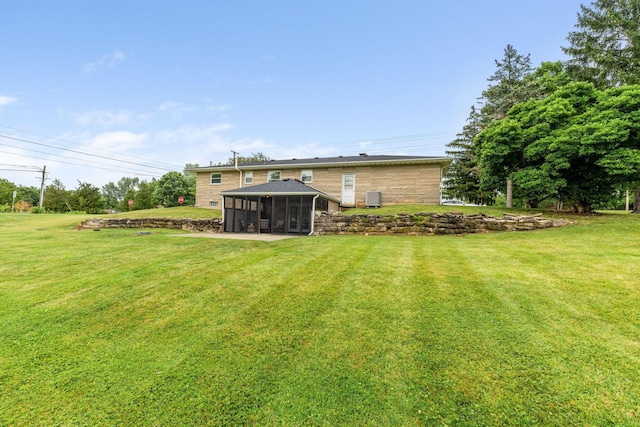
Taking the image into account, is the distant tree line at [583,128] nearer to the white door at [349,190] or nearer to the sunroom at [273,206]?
the white door at [349,190]

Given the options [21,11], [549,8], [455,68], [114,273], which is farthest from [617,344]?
Result: [21,11]

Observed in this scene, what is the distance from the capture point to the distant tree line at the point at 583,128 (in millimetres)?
10430

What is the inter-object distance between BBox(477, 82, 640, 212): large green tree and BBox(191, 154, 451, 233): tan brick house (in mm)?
3459

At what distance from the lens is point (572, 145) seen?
10750 millimetres

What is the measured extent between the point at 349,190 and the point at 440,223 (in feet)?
26.1

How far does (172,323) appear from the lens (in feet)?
10.4

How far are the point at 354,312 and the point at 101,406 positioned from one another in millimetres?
2528

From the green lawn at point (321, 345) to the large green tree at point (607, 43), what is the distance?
16971 millimetres

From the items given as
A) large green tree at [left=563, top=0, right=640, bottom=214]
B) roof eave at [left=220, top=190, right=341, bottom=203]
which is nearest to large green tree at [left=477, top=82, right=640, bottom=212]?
large green tree at [left=563, top=0, right=640, bottom=214]

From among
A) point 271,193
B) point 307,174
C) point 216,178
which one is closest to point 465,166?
point 307,174

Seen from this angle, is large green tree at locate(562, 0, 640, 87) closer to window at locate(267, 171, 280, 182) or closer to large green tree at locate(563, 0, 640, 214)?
large green tree at locate(563, 0, 640, 214)

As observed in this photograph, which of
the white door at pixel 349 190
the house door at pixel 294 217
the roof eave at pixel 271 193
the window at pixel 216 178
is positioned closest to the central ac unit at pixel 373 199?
the white door at pixel 349 190

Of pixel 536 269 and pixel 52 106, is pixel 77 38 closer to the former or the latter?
pixel 52 106

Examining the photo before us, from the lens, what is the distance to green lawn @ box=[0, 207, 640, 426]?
1.92 m
